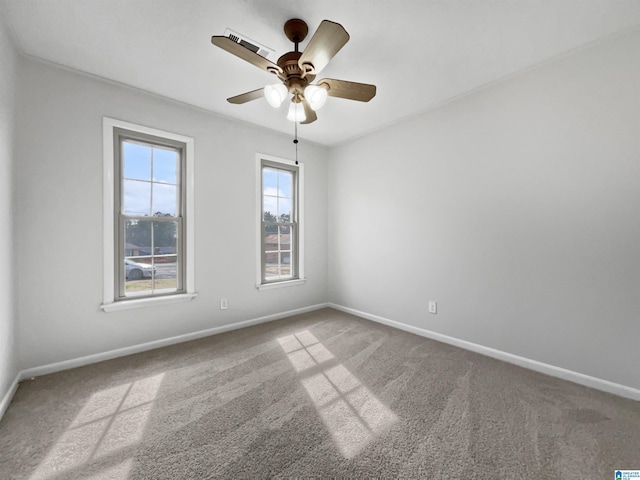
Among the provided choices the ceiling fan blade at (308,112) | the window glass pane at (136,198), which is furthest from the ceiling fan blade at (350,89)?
the window glass pane at (136,198)

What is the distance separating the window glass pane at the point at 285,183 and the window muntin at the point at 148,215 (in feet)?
4.47

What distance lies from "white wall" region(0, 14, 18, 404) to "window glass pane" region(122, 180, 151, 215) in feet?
2.66

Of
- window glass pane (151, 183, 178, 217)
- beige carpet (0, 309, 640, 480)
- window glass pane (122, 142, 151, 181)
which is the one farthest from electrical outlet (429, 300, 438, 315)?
window glass pane (122, 142, 151, 181)

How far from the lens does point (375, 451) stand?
4.95 feet

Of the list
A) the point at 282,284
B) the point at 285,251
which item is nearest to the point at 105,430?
the point at 282,284

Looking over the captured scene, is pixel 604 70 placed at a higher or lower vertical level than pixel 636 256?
higher

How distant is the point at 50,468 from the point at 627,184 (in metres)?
4.08

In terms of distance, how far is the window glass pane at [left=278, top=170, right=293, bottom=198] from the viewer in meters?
4.04

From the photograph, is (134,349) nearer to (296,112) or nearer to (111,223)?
(111,223)

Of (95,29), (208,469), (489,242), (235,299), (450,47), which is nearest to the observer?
(208,469)

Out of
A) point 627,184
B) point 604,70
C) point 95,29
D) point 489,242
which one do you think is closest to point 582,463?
point 489,242

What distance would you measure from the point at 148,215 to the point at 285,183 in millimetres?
1885

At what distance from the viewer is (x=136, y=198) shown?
285cm

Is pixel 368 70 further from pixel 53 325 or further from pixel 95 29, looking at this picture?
pixel 53 325
